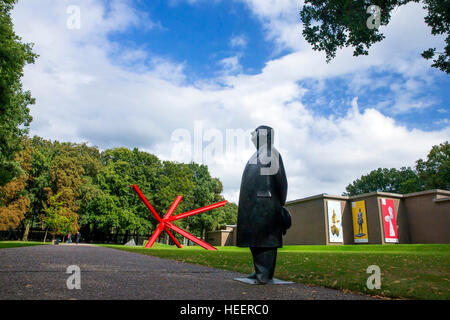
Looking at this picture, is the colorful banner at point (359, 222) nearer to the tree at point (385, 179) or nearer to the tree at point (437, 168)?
the tree at point (437, 168)

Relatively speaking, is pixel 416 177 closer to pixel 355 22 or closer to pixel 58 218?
pixel 355 22

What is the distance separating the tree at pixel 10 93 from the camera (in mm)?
11414

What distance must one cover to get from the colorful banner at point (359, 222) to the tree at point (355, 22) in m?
23.7

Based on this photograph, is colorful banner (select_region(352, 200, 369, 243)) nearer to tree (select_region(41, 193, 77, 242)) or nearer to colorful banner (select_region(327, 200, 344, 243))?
colorful banner (select_region(327, 200, 344, 243))

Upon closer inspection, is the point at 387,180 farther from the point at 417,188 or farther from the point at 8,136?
the point at 8,136

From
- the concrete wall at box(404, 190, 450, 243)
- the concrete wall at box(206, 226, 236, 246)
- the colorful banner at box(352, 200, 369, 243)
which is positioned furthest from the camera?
the concrete wall at box(206, 226, 236, 246)

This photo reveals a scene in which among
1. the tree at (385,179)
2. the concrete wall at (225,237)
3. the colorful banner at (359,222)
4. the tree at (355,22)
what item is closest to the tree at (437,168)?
the tree at (385,179)

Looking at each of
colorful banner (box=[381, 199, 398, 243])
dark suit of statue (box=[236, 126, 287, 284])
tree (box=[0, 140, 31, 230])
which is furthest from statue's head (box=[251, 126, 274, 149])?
tree (box=[0, 140, 31, 230])

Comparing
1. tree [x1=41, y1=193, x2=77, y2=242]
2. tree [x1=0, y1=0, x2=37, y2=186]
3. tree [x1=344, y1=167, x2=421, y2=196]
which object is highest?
tree [x1=344, y1=167, x2=421, y2=196]

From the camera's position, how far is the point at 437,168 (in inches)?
1674

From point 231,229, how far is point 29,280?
149 feet

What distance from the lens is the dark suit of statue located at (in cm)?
456

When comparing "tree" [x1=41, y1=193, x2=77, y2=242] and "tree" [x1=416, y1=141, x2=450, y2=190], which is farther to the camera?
"tree" [x1=416, y1=141, x2=450, y2=190]

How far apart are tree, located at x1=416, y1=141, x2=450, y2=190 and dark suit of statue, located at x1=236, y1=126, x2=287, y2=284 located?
1815 inches
